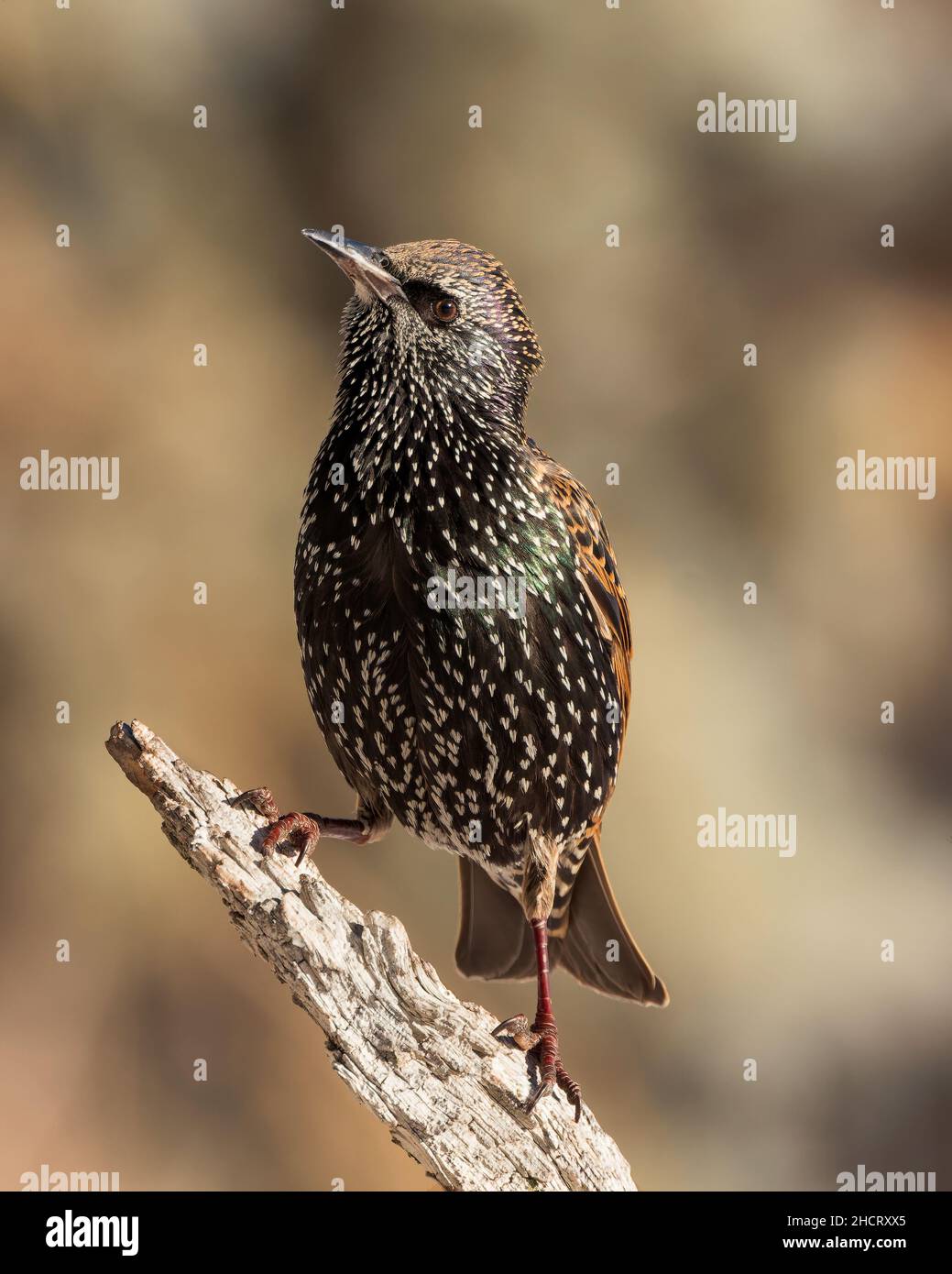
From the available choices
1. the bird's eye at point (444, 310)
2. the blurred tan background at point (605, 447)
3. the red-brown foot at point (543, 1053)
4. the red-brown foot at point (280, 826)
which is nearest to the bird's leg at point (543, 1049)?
the red-brown foot at point (543, 1053)

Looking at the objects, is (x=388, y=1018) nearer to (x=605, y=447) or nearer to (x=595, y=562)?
(x=595, y=562)

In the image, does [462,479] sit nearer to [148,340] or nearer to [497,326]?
[497,326]

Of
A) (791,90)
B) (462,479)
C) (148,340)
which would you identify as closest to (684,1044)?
(462,479)

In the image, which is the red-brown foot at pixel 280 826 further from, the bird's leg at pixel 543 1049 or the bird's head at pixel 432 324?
the bird's head at pixel 432 324

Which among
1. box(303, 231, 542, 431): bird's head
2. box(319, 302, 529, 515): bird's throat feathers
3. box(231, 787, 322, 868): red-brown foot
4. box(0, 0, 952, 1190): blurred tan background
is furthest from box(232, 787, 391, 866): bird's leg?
box(0, 0, 952, 1190): blurred tan background

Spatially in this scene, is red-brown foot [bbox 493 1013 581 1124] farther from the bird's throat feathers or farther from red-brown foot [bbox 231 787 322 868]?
the bird's throat feathers
